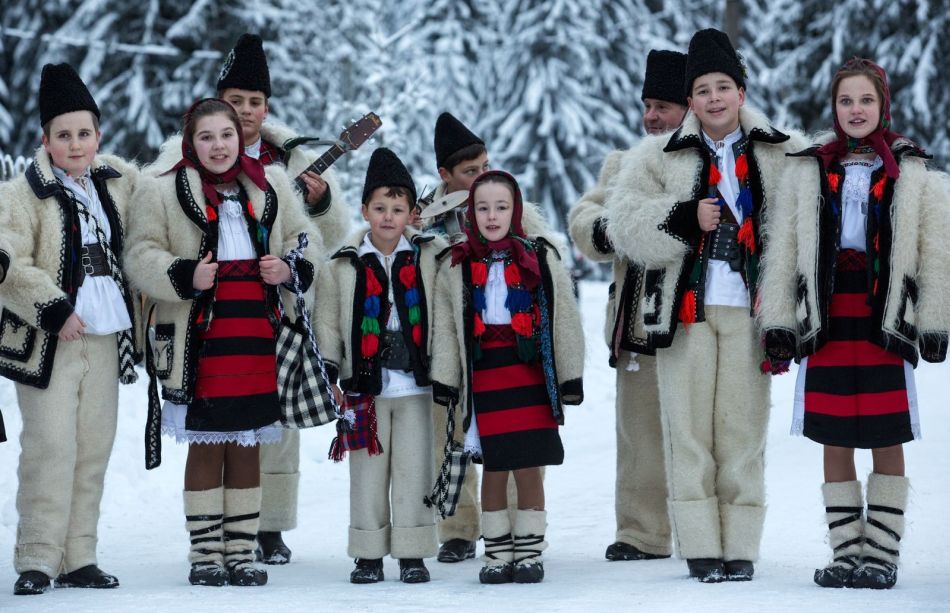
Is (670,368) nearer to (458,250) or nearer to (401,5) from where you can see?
(458,250)

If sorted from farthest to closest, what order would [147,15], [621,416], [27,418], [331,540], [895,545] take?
[147,15], [331,540], [621,416], [27,418], [895,545]

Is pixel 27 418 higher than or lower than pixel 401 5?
lower

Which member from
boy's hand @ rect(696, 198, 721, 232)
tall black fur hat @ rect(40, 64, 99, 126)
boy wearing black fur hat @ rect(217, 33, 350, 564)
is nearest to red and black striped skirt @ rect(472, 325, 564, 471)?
boy's hand @ rect(696, 198, 721, 232)

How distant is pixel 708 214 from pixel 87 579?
9.78 ft

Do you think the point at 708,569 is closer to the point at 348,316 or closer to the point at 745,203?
the point at 745,203

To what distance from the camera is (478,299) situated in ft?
18.5

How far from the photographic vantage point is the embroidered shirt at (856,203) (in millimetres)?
5164

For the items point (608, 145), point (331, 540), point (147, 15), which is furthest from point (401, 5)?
point (331, 540)

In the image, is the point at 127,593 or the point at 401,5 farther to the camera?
the point at 401,5

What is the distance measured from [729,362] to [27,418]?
9.62 feet

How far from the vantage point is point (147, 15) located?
2558 cm

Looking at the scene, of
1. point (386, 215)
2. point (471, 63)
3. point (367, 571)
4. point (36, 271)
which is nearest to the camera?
point (36, 271)

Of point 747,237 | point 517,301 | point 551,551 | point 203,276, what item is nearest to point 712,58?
point 747,237

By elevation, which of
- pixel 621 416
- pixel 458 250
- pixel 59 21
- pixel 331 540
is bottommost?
pixel 331 540
